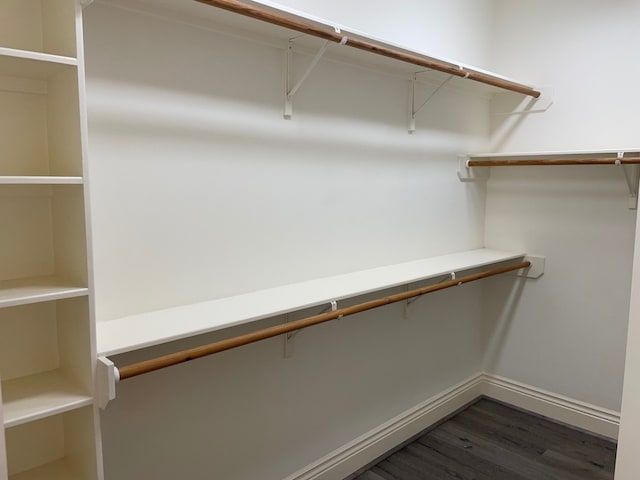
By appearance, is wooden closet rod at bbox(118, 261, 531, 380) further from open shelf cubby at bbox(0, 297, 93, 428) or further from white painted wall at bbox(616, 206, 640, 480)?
white painted wall at bbox(616, 206, 640, 480)

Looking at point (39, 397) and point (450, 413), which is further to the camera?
point (450, 413)

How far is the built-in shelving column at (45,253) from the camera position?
4.01ft

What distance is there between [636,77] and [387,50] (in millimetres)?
1504

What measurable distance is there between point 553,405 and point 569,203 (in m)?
1.22

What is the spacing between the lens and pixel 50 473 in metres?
1.39

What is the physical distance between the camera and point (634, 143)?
258 cm

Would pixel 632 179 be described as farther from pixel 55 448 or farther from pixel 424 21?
pixel 55 448

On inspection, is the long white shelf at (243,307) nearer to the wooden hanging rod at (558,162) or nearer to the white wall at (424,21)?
the wooden hanging rod at (558,162)

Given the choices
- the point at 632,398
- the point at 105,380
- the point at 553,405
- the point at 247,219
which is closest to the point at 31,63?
the point at 105,380

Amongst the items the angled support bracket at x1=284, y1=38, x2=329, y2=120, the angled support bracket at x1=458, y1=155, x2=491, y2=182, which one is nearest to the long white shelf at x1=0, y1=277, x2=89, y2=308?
the angled support bracket at x1=284, y1=38, x2=329, y2=120

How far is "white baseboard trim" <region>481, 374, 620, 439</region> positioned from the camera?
2.80 metres

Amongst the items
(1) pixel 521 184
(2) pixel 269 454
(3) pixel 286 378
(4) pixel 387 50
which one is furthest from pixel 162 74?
(1) pixel 521 184

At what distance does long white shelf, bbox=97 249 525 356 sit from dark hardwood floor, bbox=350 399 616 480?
0.99 m

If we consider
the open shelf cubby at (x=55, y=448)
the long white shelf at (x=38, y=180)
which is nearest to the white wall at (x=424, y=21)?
the long white shelf at (x=38, y=180)
